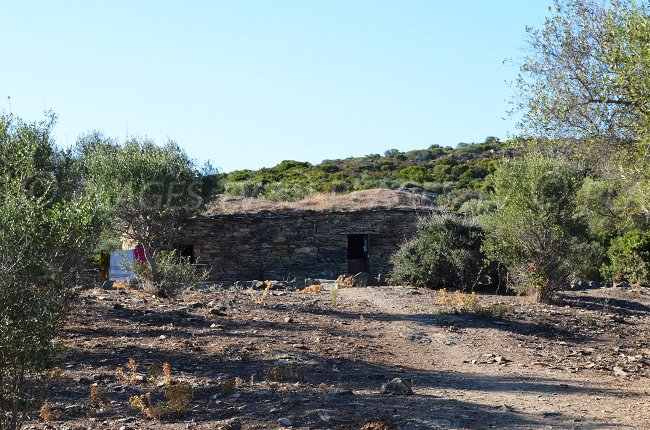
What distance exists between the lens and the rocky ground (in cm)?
705

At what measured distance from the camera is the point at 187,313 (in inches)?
507

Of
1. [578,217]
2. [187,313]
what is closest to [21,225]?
[187,313]

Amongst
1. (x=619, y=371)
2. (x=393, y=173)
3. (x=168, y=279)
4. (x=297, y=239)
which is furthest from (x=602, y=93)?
(x=393, y=173)

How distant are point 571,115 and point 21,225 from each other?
8.22 m

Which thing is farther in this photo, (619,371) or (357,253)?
(357,253)

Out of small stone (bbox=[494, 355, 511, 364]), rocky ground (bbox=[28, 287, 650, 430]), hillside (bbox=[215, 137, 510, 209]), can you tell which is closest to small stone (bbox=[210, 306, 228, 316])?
rocky ground (bbox=[28, 287, 650, 430])

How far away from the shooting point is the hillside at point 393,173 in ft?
139

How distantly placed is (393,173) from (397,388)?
4500 cm

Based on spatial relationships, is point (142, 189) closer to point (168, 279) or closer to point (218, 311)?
point (168, 279)

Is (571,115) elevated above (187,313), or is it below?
above

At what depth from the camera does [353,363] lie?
9828 mm

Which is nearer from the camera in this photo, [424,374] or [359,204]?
[424,374]

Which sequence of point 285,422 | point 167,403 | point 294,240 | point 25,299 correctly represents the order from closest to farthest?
point 25,299
point 285,422
point 167,403
point 294,240

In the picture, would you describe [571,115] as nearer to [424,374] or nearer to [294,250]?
[424,374]
